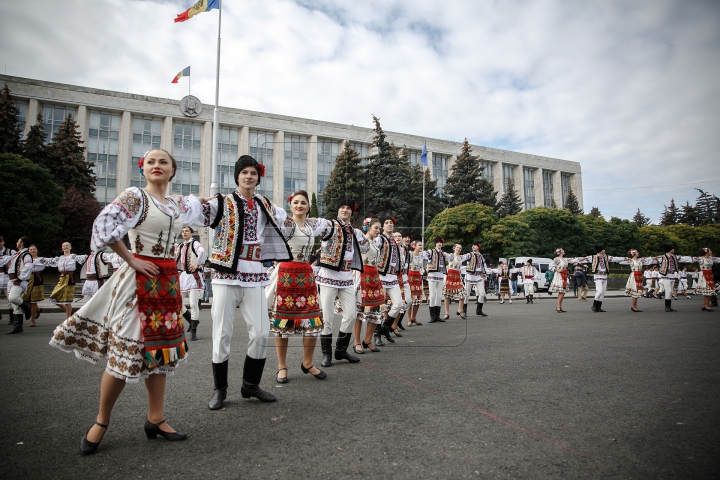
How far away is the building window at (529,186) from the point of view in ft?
253

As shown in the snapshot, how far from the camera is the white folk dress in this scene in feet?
10.2

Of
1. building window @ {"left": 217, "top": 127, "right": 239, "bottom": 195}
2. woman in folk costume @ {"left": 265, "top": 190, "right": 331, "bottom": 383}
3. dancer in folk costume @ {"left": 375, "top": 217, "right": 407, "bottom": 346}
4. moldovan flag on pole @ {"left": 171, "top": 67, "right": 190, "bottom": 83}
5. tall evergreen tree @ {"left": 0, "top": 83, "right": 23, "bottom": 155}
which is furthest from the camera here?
building window @ {"left": 217, "top": 127, "right": 239, "bottom": 195}

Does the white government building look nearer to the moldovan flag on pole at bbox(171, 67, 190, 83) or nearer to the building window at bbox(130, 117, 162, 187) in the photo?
the building window at bbox(130, 117, 162, 187)

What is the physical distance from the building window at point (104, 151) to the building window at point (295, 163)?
19512mm

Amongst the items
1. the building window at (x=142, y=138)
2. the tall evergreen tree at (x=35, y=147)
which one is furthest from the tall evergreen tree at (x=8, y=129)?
the building window at (x=142, y=138)

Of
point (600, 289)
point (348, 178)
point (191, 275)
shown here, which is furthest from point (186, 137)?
point (600, 289)

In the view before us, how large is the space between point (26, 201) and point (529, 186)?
70510 millimetres

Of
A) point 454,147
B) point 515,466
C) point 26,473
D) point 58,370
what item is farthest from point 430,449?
point 454,147

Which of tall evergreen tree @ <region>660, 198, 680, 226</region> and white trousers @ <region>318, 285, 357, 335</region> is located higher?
tall evergreen tree @ <region>660, 198, 680, 226</region>

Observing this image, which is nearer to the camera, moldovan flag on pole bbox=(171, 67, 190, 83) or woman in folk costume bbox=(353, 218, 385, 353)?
woman in folk costume bbox=(353, 218, 385, 353)

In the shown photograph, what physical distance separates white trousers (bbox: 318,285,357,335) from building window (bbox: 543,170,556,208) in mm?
79821

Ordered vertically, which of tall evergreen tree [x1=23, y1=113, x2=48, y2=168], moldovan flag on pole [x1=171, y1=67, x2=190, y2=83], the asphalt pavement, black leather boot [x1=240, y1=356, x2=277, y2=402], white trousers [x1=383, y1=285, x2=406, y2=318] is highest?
tall evergreen tree [x1=23, y1=113, x2=48, y2=168]

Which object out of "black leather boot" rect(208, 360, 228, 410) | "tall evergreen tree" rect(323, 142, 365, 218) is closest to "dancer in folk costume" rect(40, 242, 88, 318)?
"black leather boot" rect(208, 360, 228, 410)

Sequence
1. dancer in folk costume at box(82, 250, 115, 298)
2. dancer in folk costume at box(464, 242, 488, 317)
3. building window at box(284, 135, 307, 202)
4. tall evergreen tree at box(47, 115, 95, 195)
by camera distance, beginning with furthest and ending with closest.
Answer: building window at box(284, 135, 307, 202), tall evergreen tree at box(47, 115, 95, 195), dancer in folk costume at box(464, 242, 488, 317), dancer in folk costume at box(82, 250, 115, 298)
